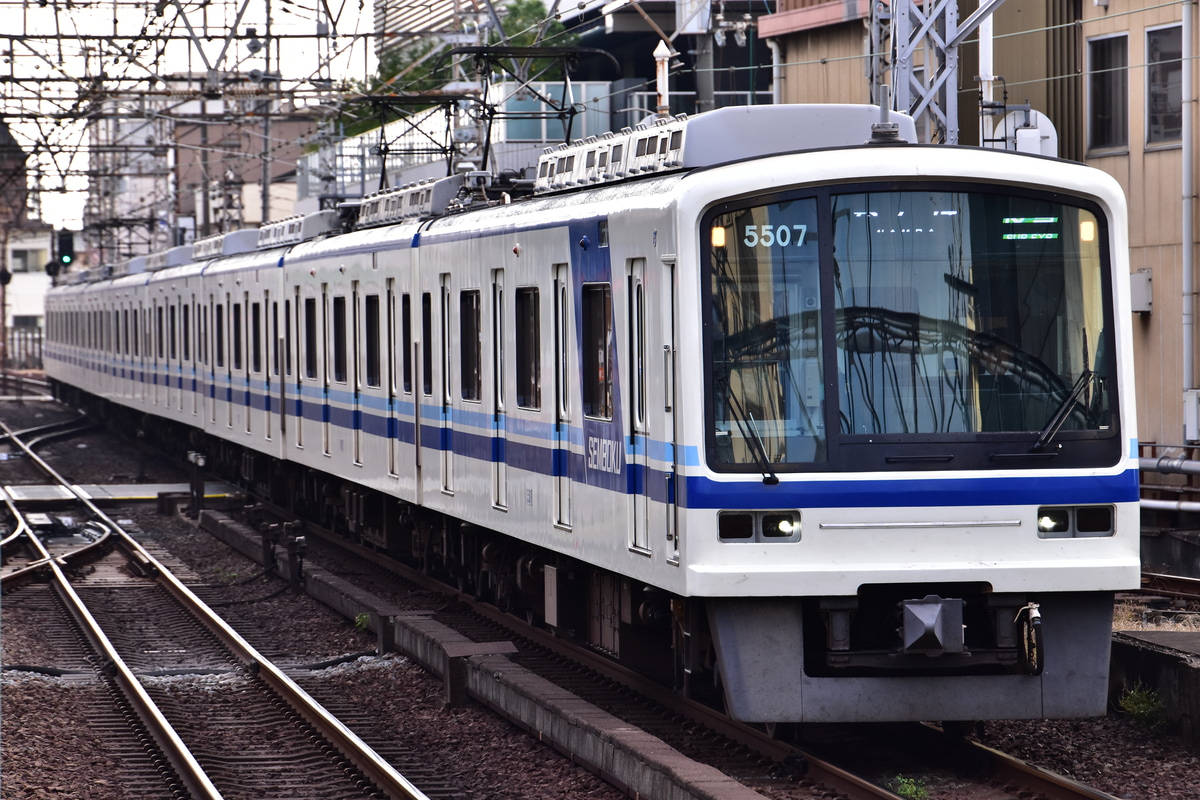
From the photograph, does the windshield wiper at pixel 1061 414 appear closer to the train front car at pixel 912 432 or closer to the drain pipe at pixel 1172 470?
the train front car at pixel 912 432

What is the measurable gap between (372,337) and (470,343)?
3.26 meters

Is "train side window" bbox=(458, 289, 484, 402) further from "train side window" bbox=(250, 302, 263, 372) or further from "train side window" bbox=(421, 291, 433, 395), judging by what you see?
"train side window" bbox=(250, 302, 263, 372)

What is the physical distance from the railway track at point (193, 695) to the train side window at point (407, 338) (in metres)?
2.27

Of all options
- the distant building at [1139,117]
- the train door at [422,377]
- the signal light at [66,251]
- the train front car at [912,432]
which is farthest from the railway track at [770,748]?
the signal light at [66,251]

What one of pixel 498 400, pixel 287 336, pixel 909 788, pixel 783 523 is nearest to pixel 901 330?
pixel 783 523

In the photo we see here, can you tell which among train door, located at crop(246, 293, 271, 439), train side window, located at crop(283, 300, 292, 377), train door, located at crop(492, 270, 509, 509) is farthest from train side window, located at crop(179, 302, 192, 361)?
train door, located at crop(492, 270, 509, 509)

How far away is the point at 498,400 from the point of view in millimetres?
11289

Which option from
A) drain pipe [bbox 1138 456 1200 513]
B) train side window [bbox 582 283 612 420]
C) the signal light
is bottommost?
drain pipe [bbox 1138 456 1200 513]

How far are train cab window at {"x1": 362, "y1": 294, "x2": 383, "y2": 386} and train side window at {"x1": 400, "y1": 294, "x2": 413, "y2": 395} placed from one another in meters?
0.82

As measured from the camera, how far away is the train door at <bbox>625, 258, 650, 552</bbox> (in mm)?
8422

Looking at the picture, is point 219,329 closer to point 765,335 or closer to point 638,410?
point 638,410

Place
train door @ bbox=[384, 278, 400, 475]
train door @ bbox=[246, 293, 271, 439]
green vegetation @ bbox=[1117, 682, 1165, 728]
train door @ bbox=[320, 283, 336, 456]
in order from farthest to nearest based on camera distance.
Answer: train door @ bbox=[246, 293, 271, 439], train door @ bbox=[320, 283, 336, 456], train door @ bbox=[384, 278, 400, 475], green vegetation @ bbox=[1117, 682, 1165, 728]

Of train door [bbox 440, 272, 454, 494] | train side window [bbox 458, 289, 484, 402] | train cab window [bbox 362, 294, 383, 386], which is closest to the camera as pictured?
train side window [bbox 458, 289, 484, 402]

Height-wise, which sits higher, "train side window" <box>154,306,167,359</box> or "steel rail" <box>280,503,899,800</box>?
"train side window" <box>154,306,167,359</box>
